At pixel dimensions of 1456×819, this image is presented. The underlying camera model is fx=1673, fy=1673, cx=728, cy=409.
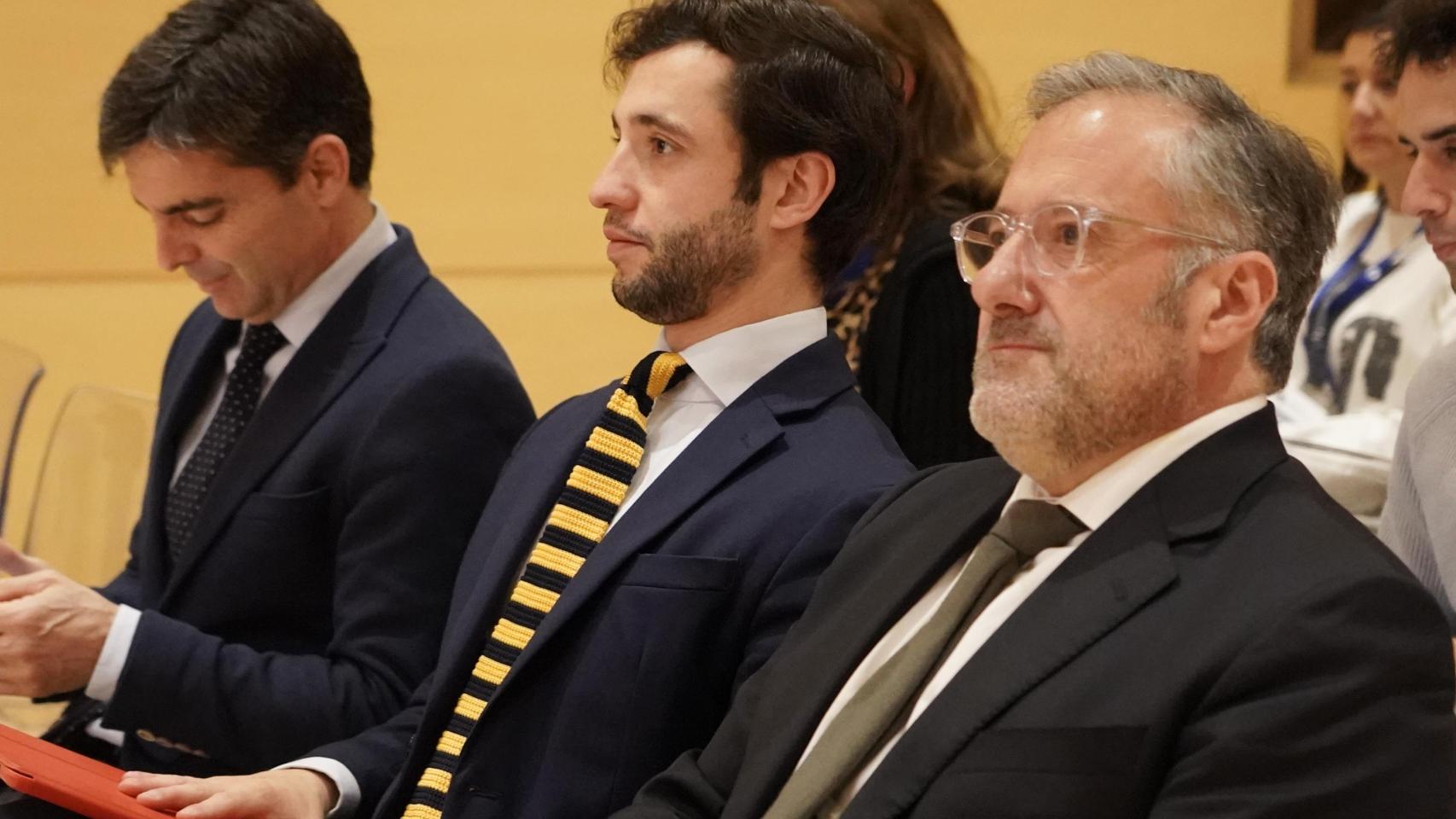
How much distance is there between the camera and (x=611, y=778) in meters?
1.68

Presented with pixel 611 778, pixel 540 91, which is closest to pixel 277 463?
pixel 611 778

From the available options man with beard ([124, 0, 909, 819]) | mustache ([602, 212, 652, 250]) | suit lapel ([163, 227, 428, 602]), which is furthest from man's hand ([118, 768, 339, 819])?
mustache ([602, 212, 652, 250])

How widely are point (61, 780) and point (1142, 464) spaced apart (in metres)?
1.03

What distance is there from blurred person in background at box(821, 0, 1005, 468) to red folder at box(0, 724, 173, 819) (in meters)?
1.19

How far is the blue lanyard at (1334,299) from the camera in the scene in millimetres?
3068

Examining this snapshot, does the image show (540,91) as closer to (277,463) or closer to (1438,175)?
(277,463)

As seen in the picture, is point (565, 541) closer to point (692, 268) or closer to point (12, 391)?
point (692, 268)

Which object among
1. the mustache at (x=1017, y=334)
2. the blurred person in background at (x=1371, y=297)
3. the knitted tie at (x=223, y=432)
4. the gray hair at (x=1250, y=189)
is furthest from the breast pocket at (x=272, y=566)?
the blurred person in background at (x=1371, y=297)

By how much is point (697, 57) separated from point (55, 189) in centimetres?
222

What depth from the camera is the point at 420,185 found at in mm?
3676

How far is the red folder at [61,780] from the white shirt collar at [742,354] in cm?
72

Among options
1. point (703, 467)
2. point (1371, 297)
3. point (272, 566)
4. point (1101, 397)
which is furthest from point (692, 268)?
point (1371, 297)

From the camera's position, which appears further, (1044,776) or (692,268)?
(692,268)

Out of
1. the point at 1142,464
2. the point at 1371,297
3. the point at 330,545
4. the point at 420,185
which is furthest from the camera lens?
the point at 420,185
